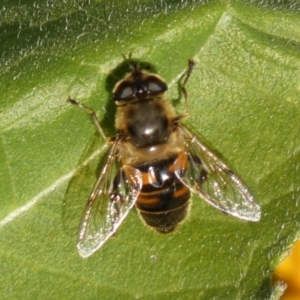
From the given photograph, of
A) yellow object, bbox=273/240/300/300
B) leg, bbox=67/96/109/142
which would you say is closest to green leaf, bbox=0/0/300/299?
leg, bbox=67/96/109/142

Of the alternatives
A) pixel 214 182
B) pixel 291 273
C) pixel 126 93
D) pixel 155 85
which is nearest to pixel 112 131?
pixel 126 93

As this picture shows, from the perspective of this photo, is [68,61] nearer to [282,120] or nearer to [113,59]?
[113,59]

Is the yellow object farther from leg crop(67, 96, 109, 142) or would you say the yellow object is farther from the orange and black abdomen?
leg crop(67, 96, 109, 142)

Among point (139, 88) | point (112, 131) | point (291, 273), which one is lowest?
point (291, 273)

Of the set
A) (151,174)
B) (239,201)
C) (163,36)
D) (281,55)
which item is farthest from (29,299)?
(281,55)

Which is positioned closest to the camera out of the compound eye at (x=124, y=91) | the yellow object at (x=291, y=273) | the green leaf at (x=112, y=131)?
the green leaf at (x=112, y=131)

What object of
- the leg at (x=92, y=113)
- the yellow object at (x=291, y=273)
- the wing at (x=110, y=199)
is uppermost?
the leg at (x=92, y=113)

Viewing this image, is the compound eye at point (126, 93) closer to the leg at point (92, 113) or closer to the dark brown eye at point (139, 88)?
the dark brown eye at point (139, 88)

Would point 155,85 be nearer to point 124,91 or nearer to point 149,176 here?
point 124,91

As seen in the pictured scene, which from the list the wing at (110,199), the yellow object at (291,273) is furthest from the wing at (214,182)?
the yellow object at (291,273)
